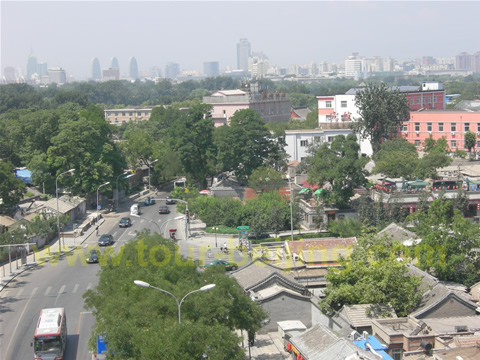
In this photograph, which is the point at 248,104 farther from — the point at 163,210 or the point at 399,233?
the point at 399,233

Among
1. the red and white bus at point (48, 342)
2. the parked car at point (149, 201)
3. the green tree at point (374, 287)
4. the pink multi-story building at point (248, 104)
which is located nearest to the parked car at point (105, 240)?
the parked car at point (149, 201)

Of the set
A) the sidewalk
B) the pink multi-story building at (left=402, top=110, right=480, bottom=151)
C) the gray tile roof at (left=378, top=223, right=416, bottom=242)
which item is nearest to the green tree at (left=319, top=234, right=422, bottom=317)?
the gray tile roof at (left=378, top=223, right=416, bottom=242)

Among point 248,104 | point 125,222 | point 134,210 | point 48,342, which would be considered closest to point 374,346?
point 48,342

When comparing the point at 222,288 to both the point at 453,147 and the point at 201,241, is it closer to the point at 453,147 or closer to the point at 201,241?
the point at 201,241

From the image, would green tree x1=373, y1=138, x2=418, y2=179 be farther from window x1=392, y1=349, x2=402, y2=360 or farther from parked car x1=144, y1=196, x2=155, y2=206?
window x1=392, y1=349, x2=402, y2=360

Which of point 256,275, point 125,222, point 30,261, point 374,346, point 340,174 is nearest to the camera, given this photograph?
point 374,346
